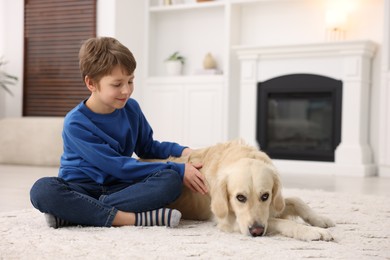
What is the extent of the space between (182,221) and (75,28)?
4.44 meters

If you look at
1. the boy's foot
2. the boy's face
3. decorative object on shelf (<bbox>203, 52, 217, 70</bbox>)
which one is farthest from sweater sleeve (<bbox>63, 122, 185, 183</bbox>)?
decorative object on shelf (<bbox>203, 52, 217, 70</bbox>)

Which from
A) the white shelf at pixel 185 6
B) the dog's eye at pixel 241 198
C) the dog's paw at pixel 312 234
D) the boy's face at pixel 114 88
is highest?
the white shelf at pixel 185 6

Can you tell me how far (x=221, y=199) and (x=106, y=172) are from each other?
1.61 ft

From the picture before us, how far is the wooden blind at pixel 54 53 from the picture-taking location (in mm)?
6023

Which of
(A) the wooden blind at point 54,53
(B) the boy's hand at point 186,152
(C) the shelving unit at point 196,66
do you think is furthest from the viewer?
(A) the wooden blind at point 54,53

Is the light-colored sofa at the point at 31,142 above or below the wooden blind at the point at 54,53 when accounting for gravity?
below

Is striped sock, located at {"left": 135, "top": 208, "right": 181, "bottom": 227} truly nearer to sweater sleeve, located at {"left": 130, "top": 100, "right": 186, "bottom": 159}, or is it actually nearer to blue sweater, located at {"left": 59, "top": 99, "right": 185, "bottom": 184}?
blue sweater, located at {"left": 59, "top": 99, "right": 185, "bottom": 184}

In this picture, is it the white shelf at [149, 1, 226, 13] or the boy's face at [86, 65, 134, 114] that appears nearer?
the boy's face at [86, 65, 134, 114]

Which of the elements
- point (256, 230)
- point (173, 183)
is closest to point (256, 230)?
point (256, 230)

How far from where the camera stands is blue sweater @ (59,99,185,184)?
1984 millimetres

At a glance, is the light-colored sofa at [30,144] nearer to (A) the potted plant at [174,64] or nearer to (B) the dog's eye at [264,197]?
(A) the potted plant at [174,64]

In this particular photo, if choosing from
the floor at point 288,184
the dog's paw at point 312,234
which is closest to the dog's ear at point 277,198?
the dog's paw at point 312,234

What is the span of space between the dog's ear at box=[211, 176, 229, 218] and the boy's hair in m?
0.57

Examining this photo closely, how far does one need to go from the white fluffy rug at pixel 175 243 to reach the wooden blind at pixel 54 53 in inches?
164
